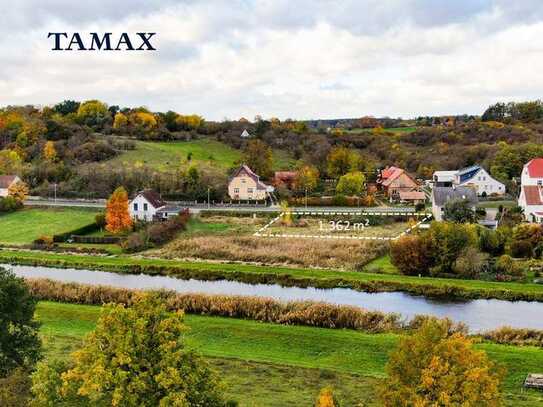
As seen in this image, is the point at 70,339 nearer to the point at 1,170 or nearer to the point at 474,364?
the point at 474,364

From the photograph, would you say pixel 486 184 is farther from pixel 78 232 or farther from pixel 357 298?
pixel 78 232

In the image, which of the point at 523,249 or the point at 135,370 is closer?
the point at 135,370

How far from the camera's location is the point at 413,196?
192ft

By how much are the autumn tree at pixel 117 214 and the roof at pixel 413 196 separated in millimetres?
24403

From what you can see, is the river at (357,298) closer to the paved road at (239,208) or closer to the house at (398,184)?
the paved road at (239,208)

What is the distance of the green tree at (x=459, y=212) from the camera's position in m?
44.1

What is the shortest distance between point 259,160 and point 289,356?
46012mm

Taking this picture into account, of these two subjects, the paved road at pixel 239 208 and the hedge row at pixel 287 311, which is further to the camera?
the paved road at pixel 239 208

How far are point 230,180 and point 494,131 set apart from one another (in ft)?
167

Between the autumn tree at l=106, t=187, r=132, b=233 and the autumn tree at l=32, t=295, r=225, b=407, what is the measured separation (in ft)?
109

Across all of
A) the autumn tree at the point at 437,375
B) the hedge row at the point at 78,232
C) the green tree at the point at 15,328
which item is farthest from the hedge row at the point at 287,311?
the hedge row at the point at 78,232

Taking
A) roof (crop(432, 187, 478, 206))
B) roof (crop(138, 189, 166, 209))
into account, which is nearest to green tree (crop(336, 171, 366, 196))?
roof (crop(432, 187, 478, 206))

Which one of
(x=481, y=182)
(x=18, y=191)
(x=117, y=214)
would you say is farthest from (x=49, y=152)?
(x=481, y=182)

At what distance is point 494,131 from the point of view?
96.2 m
